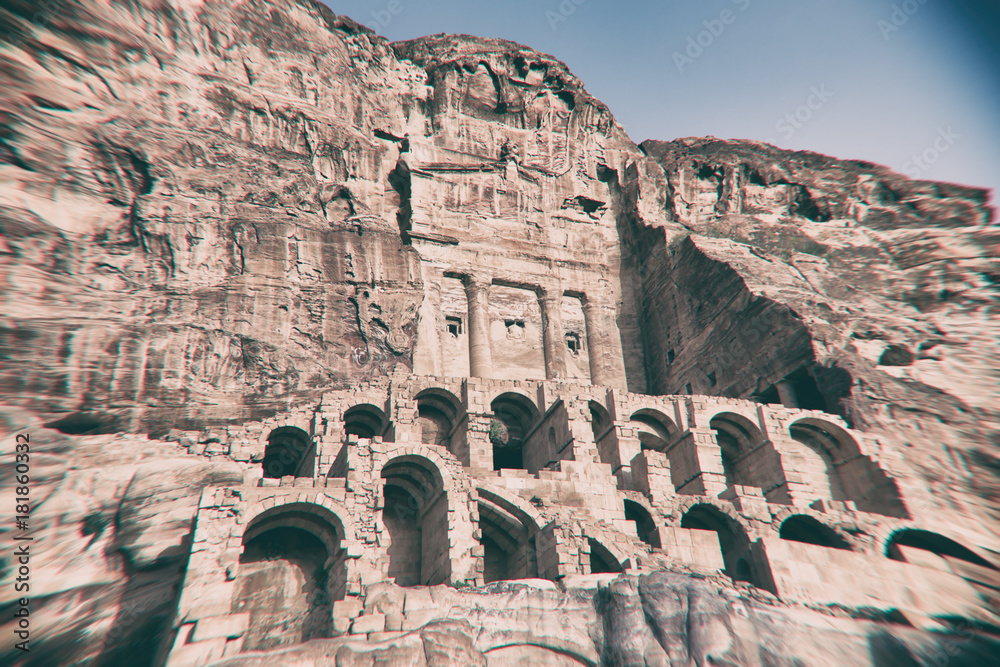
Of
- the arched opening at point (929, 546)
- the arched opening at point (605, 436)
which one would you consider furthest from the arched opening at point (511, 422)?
the arched opening at point (929, 546)

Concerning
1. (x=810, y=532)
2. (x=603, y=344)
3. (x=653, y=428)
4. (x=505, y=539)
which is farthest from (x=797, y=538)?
(x=603, y=344)

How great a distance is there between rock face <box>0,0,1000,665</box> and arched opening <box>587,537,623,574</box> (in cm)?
11

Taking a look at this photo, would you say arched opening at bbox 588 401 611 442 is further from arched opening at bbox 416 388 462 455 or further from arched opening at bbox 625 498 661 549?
arched opening at bbox 416 388 462 455

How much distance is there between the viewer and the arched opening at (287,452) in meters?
29.4

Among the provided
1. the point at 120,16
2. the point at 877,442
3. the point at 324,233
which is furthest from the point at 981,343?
the point at 120,16

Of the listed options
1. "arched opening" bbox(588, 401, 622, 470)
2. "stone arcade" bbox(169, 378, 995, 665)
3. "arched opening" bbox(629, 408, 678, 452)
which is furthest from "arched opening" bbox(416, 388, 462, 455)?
"arched opening" bbox(629, 408, 678, 452)

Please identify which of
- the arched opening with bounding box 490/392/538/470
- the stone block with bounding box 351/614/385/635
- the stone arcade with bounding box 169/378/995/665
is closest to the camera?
the stone block with bounding box 351/614/385/635

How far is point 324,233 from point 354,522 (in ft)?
62.9

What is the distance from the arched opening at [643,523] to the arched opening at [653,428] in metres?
6.49

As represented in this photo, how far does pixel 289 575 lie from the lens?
22172mm

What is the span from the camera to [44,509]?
2062 centimetres

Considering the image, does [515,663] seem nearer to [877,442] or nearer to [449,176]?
[877,442]

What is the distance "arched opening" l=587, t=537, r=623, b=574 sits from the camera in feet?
77.6

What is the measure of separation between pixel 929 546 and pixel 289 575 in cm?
2424
